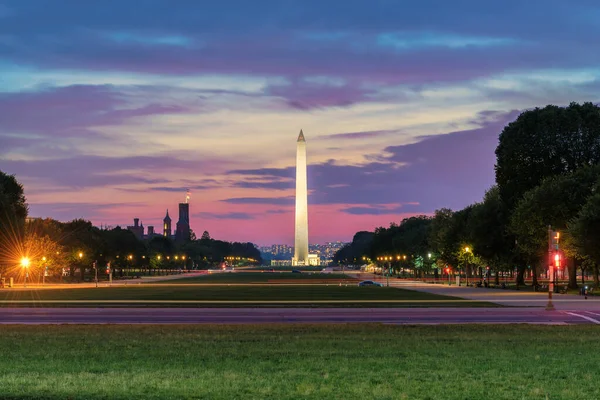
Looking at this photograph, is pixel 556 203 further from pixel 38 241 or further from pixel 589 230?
pixel 38 241

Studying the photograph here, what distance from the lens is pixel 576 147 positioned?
95.6m

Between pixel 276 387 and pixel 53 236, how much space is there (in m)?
145

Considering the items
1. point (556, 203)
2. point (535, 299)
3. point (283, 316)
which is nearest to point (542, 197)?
point (556, 203)

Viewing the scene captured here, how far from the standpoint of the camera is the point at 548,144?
96.2 metres

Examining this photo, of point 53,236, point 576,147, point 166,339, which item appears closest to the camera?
point 166,339

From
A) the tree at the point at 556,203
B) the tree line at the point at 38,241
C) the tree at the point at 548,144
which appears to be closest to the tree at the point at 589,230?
the tree at the point at 556,203

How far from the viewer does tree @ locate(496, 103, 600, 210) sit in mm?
95062

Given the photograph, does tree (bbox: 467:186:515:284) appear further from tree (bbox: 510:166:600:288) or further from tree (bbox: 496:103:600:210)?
tree (bbox: 510:166:600:288)

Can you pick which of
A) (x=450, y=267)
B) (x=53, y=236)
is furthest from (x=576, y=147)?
(x=53, y=236)

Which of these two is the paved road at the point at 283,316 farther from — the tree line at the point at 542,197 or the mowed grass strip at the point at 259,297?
the tree line at the point at 542,197

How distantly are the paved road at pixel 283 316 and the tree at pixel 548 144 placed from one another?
4898 cm

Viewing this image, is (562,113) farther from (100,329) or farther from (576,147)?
(100,329)

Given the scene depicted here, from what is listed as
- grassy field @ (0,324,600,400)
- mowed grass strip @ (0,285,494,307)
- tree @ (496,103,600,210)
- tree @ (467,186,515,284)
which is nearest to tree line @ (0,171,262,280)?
mowed grass strip @ (0,285,494,307)

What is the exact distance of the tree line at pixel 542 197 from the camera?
79438 mm
